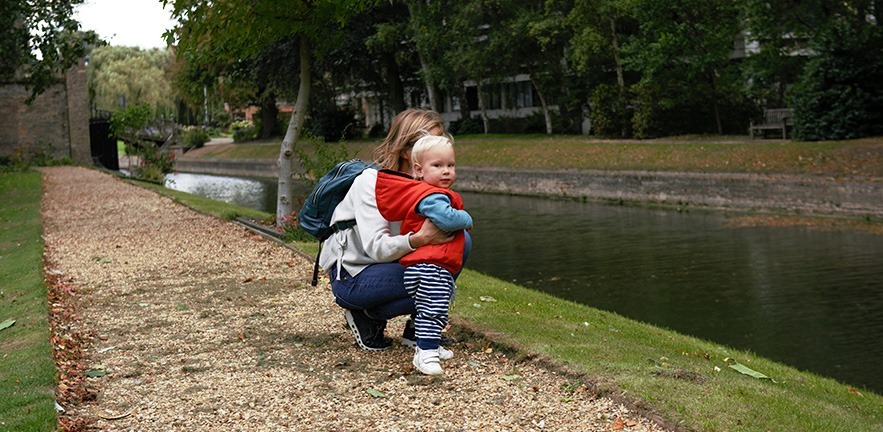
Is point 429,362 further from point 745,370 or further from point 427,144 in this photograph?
point 745,370

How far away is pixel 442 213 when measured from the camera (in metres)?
5.82

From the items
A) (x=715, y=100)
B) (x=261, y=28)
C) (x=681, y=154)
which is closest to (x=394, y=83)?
(x=715, y=100)

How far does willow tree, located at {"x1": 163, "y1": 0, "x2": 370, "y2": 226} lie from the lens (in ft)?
46.7

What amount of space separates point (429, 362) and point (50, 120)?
49.2 meters

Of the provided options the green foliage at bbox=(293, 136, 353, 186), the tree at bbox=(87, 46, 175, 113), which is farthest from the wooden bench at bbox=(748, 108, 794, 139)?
the tree at bbox=(87, 46, 175, 113)

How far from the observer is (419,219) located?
19.8ft

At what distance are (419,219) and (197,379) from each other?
5.62 ft

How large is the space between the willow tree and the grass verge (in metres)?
6.45

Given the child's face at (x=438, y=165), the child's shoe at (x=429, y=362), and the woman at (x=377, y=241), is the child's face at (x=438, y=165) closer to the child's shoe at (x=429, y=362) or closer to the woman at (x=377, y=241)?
the woman at (x=377, y=241)

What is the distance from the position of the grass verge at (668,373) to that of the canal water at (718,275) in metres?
1.76

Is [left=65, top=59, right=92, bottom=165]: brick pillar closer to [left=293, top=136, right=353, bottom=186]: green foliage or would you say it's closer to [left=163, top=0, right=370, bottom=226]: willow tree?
[left=163, top=0, right=370, bottom=226]: willow tree

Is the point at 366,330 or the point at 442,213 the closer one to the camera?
the point at 442,213

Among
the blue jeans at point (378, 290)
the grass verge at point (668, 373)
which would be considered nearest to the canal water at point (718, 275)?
the grass verge at point (668, 373)

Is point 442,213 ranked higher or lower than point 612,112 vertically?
lower
